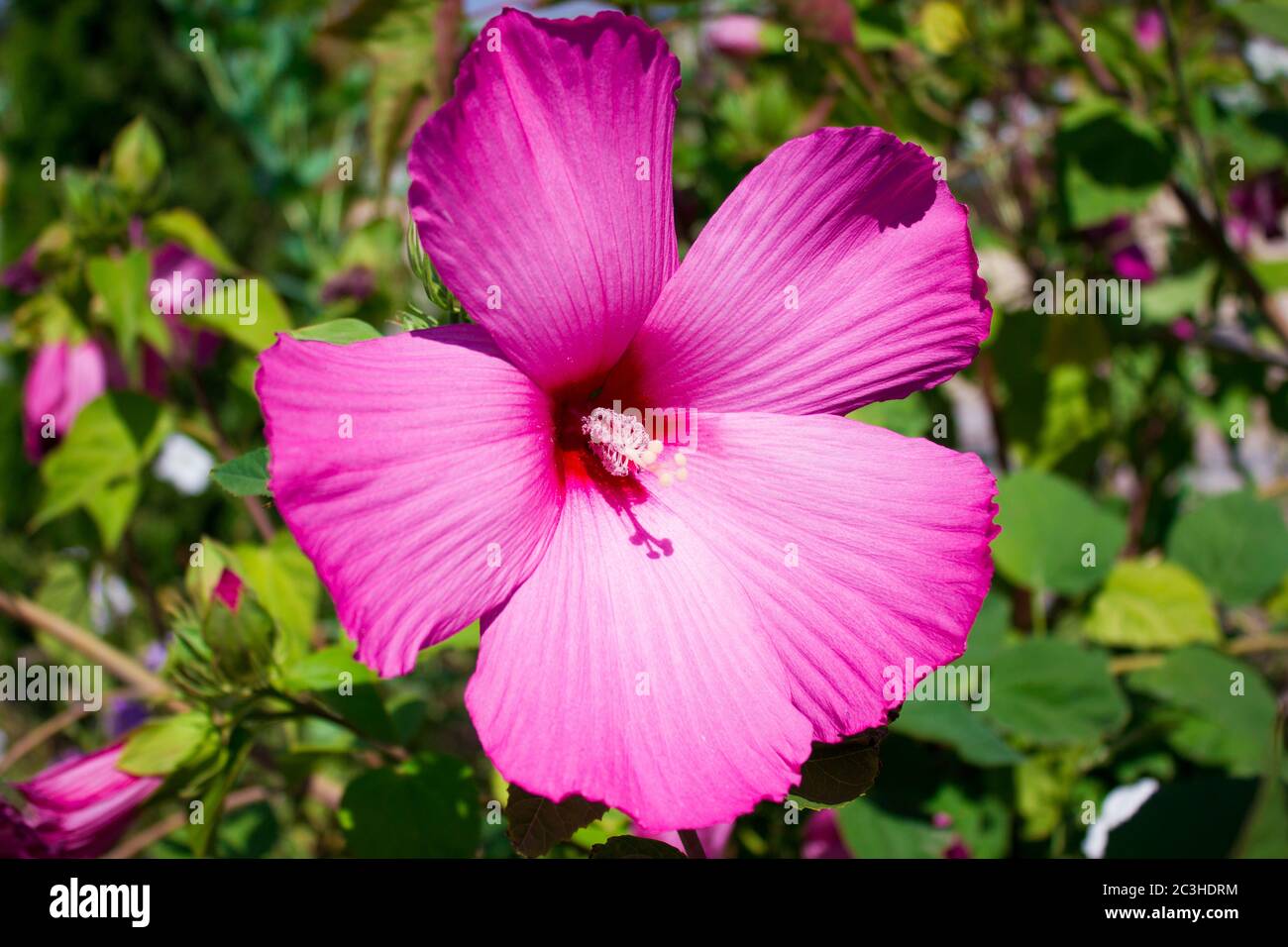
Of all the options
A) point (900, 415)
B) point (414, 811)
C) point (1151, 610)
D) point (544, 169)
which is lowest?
point (414, 811)

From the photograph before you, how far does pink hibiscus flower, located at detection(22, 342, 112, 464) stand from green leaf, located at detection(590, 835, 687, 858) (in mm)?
969

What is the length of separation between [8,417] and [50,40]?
139cm

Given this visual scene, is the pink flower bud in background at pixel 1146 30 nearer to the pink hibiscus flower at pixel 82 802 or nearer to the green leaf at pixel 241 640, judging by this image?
the green leaf at pixel 241 640

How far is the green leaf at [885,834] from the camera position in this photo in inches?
35.9

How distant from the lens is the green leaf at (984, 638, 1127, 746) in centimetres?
94

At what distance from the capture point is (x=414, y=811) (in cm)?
80

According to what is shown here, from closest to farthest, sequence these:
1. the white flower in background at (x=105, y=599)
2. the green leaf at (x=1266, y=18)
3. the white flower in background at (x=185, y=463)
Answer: the green leaf at (x=1266, y=18) → the white flower in background at (x=105, y=599) → the white flower in background at (x=185, y=463)

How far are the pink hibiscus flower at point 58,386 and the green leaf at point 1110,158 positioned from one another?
1.22 meters

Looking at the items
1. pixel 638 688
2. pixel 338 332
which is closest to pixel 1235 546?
pixel 638 688

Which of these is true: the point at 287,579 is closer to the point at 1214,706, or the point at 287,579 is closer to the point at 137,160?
the point at 137,160

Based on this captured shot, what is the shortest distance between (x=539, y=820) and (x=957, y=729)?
0.39 metres

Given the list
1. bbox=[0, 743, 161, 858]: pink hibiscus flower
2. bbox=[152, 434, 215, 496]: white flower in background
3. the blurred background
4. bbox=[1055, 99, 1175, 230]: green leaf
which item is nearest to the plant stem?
the blurred background

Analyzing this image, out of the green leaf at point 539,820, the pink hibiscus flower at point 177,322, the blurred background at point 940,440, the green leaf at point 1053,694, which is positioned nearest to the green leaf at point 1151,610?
the blurred background at point 940,440

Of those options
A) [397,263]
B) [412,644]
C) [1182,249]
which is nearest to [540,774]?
[412,644]
